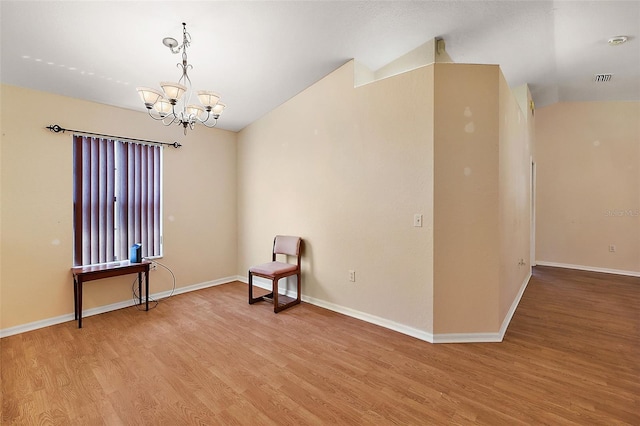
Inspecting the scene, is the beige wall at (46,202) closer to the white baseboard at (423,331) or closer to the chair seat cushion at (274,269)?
the chair seat cushion at (274,269)

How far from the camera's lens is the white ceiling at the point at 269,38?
238 centimetres

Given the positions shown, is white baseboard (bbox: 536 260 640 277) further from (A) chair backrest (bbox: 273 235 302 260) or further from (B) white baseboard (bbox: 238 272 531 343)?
(A) chair backrest (bbox: 273 235 302 260)

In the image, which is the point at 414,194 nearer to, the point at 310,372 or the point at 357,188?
the point at 357,188

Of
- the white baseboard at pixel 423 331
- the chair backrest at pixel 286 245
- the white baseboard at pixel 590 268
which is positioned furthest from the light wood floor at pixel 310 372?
the white baseboard at pixel 590 268

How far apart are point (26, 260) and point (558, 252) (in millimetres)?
8393

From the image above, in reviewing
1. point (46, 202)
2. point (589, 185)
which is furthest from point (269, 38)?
point (589, 185)

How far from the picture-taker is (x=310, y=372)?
2322 mm

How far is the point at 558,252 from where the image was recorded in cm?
586

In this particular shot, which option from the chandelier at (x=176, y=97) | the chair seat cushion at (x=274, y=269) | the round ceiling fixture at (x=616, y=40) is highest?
the round ceiling fixture at (x=616, y=40)

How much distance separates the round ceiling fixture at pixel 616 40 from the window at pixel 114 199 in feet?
18.6

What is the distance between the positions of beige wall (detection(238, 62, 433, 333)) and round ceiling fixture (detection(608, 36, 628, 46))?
7.53 ft

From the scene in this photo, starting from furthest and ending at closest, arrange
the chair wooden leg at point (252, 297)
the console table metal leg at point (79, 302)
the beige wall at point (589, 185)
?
the beige wall at point (589, 185) < the chair wooden leg at point (252, 297) < the console table metal leg at point (79, 302)

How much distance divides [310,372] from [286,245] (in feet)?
6.51

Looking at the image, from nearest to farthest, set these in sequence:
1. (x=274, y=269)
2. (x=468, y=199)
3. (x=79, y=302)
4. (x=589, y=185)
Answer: (x=468, y=199) < (x=79, y=302) < (x=274, y=269) < (x=589, y=185)
